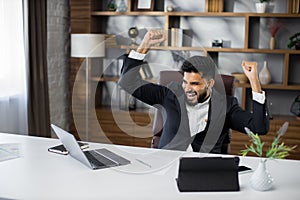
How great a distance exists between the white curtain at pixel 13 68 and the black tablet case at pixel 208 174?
2.39 metres

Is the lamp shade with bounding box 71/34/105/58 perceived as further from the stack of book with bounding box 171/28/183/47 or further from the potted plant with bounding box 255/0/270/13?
the potted plant with bounding box 255/0/270/13

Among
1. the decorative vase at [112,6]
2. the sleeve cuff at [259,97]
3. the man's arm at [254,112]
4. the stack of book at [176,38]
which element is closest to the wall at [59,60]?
the decorative vase at [112,6]

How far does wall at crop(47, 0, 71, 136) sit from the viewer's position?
14.8ft

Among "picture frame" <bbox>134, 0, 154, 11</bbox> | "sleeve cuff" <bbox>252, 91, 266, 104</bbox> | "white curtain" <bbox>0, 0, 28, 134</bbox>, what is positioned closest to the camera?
"sleeve cuff" <bbox>252, 91, 266, 104</bbox>

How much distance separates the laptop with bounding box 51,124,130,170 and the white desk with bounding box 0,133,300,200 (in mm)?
34

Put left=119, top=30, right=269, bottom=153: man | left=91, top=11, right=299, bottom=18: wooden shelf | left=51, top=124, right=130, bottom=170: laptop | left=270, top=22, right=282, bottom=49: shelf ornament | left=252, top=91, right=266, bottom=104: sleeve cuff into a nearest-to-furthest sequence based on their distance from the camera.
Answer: left=51, top=124, right=130, bottom=170: laptop → left=252, top=91, right=266, bottom=104: sleeve cuff → left=119, top=30, right=269, bottom=153: man → left=91, top=11, right=299, bottom=18: wooden shelf → left=270, top=22, right=282, bottom=49: shelf ornament

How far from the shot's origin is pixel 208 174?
5.94 feet

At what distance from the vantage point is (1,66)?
12.3 feet

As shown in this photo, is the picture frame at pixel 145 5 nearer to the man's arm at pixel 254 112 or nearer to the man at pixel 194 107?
the man at pixel 194 107

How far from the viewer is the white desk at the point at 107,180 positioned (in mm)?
1727

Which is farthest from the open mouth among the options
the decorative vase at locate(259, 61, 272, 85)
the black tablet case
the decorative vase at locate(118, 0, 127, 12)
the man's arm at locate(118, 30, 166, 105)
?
the decorative vase at locate(118, 0, 127, 12)

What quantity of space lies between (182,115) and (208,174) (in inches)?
31.4

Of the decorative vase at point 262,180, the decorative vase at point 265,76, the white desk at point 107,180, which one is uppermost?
the decorative vase at point 265,76

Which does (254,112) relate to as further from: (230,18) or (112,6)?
(112,6)
